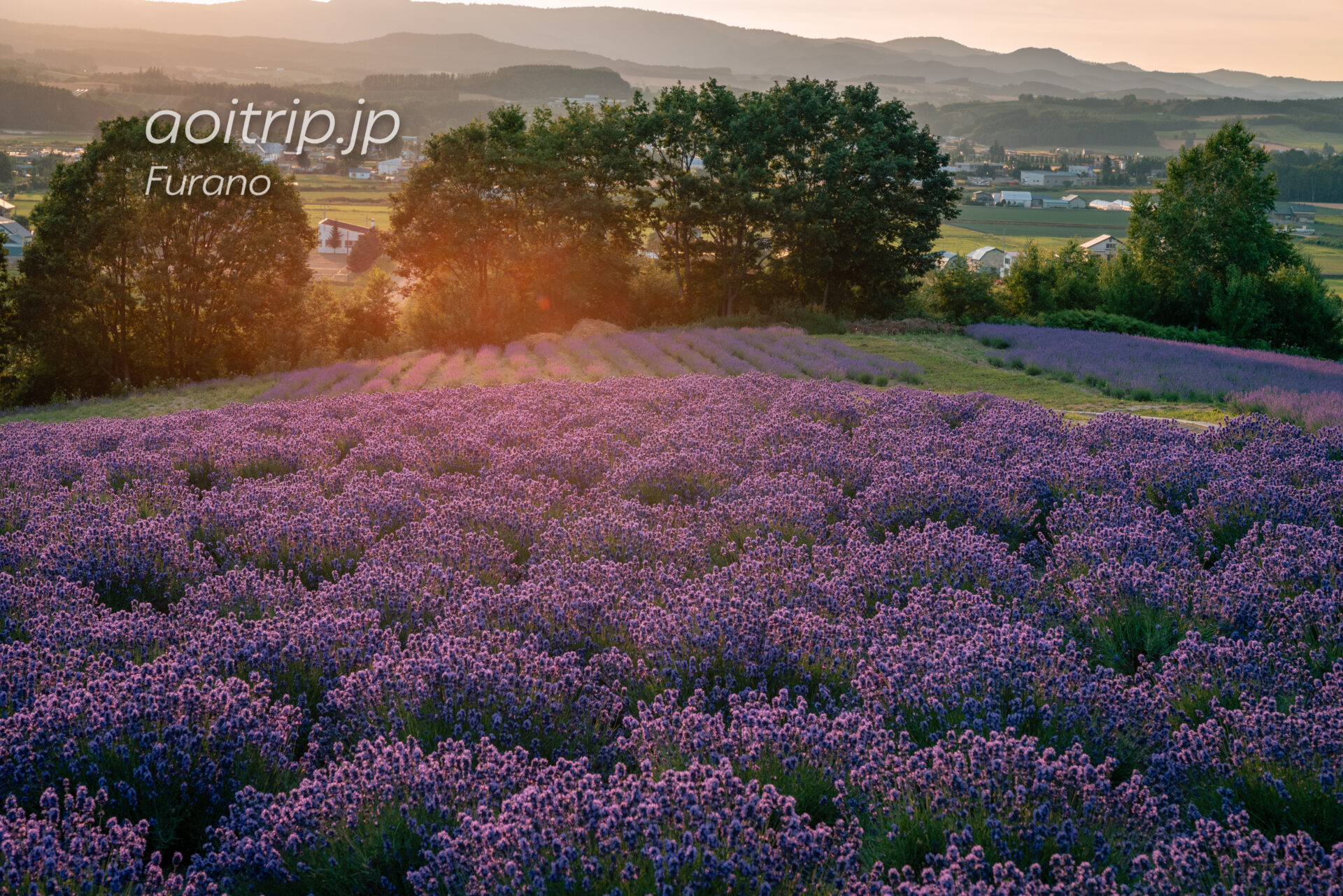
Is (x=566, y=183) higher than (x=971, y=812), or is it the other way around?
(x=566, y=183)

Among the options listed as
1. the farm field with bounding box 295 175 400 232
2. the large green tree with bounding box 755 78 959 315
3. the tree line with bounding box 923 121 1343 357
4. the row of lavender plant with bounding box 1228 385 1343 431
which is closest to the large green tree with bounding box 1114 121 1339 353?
the tree line with bounding box 923 121 1343 357

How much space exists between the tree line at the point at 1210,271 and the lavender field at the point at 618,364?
61.3 ft

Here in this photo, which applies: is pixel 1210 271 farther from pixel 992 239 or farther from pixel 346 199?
pixel 346 199

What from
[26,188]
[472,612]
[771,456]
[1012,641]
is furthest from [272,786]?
[26,188]

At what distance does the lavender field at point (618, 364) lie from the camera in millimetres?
14773

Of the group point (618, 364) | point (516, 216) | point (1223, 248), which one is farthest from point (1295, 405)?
point (1223, 248)

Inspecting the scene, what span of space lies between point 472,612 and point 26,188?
390 ft

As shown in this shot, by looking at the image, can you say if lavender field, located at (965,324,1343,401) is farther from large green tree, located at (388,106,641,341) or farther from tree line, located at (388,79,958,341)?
large green tree, located at (388,106,641,341)

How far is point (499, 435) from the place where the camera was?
7.92 m

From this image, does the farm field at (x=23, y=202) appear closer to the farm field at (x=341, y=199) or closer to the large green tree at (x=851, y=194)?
the farm field at (x=341, y=199)

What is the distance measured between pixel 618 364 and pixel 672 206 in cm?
1875

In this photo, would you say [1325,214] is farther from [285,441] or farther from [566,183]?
[285,441]

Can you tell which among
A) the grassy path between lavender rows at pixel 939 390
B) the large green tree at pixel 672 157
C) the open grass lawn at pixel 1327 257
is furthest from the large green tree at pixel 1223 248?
the open grass lawn at pixel 1327 257

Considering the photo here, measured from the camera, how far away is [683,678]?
3723 millimetres
